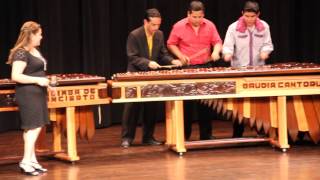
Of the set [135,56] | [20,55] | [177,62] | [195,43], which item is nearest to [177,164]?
[177,62]

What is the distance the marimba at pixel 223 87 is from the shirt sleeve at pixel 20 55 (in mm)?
930

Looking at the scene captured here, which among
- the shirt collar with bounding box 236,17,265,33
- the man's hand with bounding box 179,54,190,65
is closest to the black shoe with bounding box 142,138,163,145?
the man's hand with bounding box 179,54,190,65

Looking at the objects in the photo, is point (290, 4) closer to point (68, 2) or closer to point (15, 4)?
point (68, 2)

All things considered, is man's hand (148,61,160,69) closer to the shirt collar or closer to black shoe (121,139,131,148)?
black shoe (121,139,131,148)

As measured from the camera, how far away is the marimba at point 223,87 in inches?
251

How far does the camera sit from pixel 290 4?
365 inches

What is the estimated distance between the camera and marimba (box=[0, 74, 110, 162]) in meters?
6.06

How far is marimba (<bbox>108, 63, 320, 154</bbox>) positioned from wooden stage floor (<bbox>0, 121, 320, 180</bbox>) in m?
0.22

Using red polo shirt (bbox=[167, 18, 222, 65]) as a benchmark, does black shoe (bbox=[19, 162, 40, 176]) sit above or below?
below

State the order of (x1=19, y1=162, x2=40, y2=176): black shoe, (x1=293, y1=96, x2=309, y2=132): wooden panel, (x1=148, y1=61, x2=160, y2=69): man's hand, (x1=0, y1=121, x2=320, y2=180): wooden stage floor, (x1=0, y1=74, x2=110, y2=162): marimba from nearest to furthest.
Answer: (x1=0, y1=121, x2=320, y2=180): wooden stage floor → (x1=19, y1=162, x2=40, y2=176): black shoe → (x1=0, y1=74, x2=110, y2=162): marimba → (x1=293, y1=96, x2=309, y2=132): wooden panel → (x1=148, y1=61, x2=160, y2=69): man's hand

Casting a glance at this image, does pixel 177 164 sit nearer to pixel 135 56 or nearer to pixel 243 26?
pixel 135 56

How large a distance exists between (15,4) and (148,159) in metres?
2.95

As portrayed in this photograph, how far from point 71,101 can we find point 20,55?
2.36 feet

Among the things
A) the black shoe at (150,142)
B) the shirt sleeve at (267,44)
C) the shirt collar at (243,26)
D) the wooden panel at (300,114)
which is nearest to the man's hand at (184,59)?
the shirt collar at (243,26)
